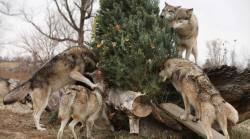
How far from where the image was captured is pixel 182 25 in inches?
276

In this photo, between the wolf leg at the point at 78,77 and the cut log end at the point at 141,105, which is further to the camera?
the wolf leg at the point at 78,77

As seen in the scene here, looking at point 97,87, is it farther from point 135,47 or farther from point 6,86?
point 6,86

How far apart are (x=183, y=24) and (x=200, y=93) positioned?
8.78 feet

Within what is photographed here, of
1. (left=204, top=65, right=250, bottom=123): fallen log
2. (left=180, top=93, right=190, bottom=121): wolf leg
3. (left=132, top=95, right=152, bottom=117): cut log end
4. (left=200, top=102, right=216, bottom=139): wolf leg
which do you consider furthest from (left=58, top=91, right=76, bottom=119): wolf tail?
(left=204, top=65, right=250, bottom=123): fallen log

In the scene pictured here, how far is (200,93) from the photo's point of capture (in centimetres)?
499

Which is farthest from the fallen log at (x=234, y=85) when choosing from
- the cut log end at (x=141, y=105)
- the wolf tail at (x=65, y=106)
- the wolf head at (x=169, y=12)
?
the wolf tail at (x=65, y=106)

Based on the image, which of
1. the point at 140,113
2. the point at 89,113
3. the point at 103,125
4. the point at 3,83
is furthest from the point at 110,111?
the point at 3,83

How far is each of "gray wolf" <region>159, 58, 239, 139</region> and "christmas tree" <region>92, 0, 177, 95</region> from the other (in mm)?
352

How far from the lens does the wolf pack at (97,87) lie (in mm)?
4855

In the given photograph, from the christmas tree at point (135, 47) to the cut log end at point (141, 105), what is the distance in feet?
1.46

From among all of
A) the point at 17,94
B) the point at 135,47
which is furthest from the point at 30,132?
the point at 135,47

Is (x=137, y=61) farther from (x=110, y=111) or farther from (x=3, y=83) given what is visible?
(x=3, y=83)

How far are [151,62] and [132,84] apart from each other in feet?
2.27

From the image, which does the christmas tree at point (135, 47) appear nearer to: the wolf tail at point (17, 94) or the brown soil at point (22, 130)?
the brown soil at point (22, 130)
